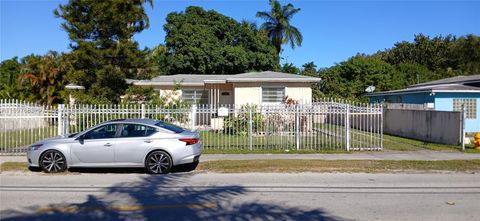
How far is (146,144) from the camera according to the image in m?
11.7

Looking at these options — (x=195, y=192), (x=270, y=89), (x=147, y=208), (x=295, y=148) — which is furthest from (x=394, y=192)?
(x=270, y=89)

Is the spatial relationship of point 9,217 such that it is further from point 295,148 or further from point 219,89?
point 219,89

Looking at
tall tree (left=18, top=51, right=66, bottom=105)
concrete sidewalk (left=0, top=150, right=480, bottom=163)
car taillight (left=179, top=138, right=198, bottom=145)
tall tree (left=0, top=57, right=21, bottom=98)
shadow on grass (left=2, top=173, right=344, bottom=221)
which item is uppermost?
tall tree (left=0, top=57, right=21, bottom=98)

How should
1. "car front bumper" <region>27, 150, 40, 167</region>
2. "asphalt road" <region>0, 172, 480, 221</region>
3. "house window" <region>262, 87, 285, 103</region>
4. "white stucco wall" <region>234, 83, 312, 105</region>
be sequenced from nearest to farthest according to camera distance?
"asphalt road" <region>0, 172, 480, 221</region>, "car front bumper" <region>27, 150, 40, 167</region>, "white stucco wall" <region>234, 83, 312, 105</region>, "house window" <region>262, 87, 285, 103</region>

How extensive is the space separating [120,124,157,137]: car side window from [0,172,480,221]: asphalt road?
3.33 ft

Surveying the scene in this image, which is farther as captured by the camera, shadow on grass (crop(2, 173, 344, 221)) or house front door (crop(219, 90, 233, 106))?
house front door (crop(219, 90, 233, 106))

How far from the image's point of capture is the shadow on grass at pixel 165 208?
6945mm

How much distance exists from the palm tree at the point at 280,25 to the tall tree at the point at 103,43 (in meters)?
28.0

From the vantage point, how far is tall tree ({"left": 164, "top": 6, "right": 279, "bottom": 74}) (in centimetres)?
3844

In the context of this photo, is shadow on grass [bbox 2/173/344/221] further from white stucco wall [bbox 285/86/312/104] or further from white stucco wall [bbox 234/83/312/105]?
white stucco wall [bbox 285/86/312/104]

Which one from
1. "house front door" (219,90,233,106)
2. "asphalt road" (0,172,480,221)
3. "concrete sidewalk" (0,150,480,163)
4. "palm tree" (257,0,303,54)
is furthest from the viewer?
"palm tree" (257,0,303,54)

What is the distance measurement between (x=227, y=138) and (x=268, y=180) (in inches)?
343

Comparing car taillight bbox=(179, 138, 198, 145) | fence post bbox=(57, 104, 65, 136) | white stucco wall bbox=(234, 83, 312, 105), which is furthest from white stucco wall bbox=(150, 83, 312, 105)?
car taillight bbox=(179, 138, 198, 145)

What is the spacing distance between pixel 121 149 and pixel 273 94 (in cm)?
1365
